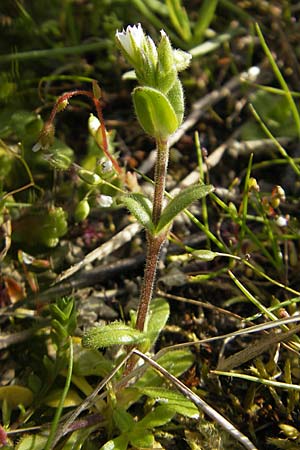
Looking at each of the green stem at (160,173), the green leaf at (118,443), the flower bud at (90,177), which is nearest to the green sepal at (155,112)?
the green stem at (160,173)

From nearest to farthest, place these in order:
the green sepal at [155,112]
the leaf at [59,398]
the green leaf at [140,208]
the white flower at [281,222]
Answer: the green sepal at [155,112]
the green leaf at [140,208]
the leaf at [59,398]
the white flower at [281,222]

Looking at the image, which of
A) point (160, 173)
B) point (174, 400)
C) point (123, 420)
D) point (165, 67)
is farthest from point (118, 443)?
point (165, 67)

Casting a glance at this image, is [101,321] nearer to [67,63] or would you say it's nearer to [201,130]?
[201,130]

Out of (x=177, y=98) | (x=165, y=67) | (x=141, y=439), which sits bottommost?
(x=141, y=439)

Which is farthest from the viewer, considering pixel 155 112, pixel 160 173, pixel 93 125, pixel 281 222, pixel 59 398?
pixel 93 125

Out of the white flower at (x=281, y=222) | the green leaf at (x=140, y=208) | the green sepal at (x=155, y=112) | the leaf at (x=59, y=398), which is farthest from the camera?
the white flower at (x=281, y=222)

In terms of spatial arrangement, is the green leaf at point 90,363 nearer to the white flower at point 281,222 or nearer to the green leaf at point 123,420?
the green leaf at point 123,420

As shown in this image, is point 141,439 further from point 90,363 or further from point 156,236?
point 156,236
